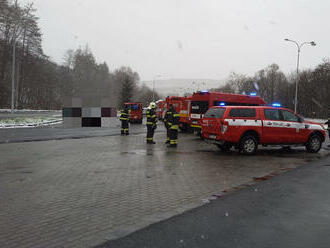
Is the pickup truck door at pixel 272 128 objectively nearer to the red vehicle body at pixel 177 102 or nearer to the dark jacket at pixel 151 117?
the dark jacket at pixel 151 117

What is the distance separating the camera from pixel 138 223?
4648mm

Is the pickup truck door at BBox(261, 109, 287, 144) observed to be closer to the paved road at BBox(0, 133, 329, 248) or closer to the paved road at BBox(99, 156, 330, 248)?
the paved road at BBox(0, 133, 329, 248)

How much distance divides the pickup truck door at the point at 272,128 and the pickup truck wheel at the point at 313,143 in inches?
54.6

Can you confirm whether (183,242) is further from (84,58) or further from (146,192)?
(84,58)

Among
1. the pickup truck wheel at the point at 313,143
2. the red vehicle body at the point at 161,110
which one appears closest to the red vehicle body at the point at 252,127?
the pickup truck wheel at the point at 313,143

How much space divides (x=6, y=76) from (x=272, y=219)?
5388cm

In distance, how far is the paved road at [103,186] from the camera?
4402 millimetres

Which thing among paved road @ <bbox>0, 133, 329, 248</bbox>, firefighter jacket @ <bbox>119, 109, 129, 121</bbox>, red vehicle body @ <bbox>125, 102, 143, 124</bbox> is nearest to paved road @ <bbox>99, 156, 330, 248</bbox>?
paved road @ <bbox>0, 133, 329, 248</bbox>

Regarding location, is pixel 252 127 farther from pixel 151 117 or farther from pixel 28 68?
pixel 28 68

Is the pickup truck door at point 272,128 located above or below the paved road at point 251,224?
above

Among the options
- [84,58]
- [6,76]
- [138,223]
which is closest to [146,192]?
[138,223]

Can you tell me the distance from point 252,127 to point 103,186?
6.98 meters

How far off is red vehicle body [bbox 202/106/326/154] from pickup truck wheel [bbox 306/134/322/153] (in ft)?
0.56

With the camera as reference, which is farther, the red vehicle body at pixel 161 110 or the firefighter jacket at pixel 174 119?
the red vehicle body at pixel 161 110
